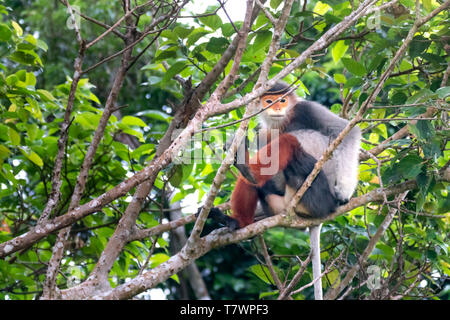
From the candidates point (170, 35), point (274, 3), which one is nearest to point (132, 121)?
point (170, 35)

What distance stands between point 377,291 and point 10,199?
9.49 ft

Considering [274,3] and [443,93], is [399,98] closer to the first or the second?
[443,93]

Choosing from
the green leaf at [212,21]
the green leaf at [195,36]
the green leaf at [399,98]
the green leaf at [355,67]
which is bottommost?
the green leaf at [399,98]

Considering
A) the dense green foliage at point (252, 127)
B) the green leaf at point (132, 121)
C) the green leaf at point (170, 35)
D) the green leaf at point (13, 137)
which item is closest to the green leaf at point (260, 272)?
the dense green foliage at point (252, 127)

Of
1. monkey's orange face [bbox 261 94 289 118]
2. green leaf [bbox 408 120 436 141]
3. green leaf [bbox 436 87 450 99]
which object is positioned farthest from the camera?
monkey's orange face [bbox 261 94 289 118]

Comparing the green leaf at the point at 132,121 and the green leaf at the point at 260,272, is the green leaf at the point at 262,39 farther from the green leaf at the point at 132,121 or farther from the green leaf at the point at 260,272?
the green leaf at the point at 260,272

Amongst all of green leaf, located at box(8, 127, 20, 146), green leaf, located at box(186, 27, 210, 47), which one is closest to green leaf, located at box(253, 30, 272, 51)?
green leaf, located at box(186, 27, 210, 47)

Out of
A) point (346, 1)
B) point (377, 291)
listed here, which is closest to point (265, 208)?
point (377, 291)

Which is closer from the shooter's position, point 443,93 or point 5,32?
point 443,93

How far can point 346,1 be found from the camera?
148 inches

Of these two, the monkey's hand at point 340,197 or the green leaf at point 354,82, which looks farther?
the monkey's hand at point 340,197

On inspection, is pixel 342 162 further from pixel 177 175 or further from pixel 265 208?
pixel 177 175

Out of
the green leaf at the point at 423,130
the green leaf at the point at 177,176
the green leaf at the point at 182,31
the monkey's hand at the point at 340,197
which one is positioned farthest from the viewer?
the monkey's hand at the point at 340,197

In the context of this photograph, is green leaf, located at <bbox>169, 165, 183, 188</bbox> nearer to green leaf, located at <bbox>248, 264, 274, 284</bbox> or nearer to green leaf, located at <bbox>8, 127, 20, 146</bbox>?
green leaf, located at <bbox>248, 264, 274, 284</bbox>
